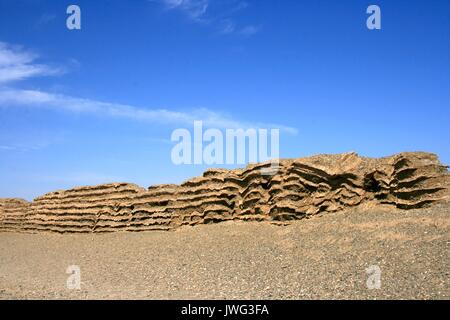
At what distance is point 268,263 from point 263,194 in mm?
5271

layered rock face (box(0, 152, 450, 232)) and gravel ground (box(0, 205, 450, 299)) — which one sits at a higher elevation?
layered rock face (box(0, 152, 450, 232))

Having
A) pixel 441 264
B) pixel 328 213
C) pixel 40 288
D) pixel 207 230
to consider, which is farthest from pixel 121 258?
pixel 441 264

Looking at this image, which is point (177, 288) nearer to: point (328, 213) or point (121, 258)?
point (121, 258)

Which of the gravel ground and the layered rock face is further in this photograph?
the layered rock face

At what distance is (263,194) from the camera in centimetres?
1611

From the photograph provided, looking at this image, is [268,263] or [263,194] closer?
[268,263]

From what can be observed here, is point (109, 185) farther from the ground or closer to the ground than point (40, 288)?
farther from the ground

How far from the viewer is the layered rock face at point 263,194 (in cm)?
1335

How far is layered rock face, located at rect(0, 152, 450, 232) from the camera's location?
13352 millimetres

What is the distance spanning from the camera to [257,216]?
15781 mm

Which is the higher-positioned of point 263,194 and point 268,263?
point 263,194

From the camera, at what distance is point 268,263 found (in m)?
11.0

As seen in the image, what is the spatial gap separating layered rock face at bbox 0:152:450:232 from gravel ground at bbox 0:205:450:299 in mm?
736
